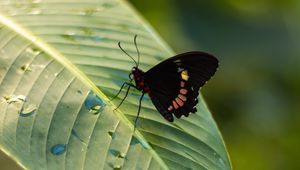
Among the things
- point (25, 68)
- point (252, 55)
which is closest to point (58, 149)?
point (25, 68)

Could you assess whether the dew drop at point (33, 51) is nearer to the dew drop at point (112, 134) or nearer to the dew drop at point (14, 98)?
the dew drop at point (14, 98)

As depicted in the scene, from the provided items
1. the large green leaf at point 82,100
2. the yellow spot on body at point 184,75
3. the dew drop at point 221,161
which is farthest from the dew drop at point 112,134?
the yellow spot on body at point 184,75

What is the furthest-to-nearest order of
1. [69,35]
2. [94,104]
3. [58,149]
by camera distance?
[69,35] → [94,104] → [58,149]

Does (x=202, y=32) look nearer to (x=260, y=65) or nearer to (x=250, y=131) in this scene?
(x=260, y=65)

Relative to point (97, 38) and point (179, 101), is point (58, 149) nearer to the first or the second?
point (97, 38)

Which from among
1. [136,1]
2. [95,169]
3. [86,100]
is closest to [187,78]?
[86,100]

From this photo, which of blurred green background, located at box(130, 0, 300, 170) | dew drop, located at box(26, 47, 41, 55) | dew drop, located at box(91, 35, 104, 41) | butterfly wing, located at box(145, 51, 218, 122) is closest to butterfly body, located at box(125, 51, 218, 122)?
butterfly wing, located at box(145, 51, 218, 122)

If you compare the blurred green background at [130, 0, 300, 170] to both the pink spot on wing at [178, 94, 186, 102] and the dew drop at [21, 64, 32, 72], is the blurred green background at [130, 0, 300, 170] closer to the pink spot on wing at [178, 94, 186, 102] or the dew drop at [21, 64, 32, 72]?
the pink spot on wing at [178, 94, 186, 102]
